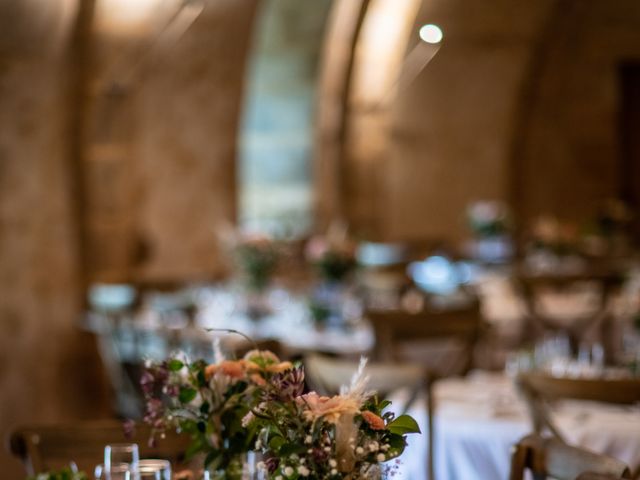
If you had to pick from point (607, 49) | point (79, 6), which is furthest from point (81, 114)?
point (607, 49)

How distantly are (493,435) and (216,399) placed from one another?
1551 mm

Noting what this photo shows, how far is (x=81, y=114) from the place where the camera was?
7664 millimetres

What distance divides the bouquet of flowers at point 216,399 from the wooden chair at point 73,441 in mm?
672

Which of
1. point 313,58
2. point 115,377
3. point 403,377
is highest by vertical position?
point 313,58

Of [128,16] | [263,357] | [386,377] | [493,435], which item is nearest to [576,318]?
[128,16]

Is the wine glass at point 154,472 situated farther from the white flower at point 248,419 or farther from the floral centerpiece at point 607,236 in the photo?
the floral centerpiece at point 607,236

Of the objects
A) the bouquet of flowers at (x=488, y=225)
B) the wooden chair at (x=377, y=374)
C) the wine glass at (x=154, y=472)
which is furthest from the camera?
the bouquet of flowers at (x=488, y=225)

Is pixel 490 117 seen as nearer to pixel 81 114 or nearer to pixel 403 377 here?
pixel 81 114

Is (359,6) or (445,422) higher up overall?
(359,6)

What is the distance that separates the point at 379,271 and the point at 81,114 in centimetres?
363

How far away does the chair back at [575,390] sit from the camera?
4.07 metres

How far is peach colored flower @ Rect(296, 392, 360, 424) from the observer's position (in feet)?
7.82

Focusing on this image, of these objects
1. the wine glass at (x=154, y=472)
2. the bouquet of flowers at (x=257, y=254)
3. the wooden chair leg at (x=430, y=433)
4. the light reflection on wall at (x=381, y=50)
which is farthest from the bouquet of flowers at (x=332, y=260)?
the light reflection on wall at (x=381, y=50)

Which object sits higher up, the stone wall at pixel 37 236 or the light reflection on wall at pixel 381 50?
the light reflection on wall at pixel 381 50
